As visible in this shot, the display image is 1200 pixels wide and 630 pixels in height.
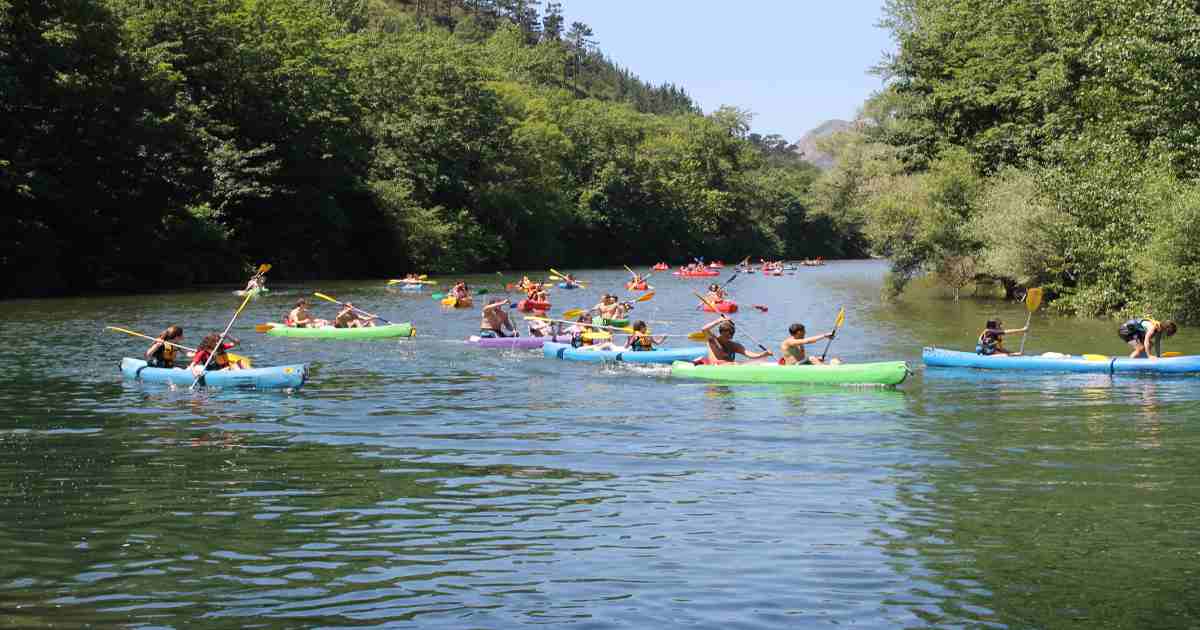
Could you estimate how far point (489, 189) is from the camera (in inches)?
3017

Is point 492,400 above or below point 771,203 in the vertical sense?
Answer: below

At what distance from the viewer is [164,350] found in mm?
20281

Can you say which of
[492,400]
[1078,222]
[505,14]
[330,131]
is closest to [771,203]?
[330,131]

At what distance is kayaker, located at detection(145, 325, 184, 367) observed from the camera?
20141mm

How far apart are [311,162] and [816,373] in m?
44.6

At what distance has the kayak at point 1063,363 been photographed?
20.2m

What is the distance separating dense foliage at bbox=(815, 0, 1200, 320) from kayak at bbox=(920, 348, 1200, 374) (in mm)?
7119

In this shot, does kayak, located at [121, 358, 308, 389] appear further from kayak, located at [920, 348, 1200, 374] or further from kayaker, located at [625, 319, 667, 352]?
kayak, located at [920, 348, 1200, 374]

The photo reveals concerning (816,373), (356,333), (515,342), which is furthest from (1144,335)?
(356,333)

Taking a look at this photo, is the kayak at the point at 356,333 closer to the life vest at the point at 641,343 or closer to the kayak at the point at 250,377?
the life vest at the point at 641,343

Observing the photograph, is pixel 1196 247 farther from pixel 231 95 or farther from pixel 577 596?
pixel 231 95

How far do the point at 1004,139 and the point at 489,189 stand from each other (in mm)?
41127

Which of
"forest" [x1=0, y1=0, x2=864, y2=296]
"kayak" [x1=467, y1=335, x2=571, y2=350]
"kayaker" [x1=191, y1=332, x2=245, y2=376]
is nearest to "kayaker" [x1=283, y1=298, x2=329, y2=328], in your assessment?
"kayak" [x1=467, y1=335, x2=571, y2=350]

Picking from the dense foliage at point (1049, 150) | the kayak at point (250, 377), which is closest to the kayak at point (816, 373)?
the kayak at point (250, 377)
